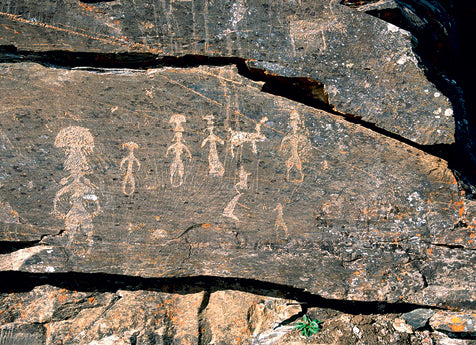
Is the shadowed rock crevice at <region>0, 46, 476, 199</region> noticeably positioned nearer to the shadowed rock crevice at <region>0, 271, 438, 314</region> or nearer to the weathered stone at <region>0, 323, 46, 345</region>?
the shadowed rock crevice at <region>0, 271, 438, 314</region>

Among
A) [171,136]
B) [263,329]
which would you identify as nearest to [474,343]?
[263,329]

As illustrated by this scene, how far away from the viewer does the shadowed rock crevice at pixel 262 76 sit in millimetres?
3229

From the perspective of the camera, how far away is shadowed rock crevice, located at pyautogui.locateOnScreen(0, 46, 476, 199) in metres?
3.23

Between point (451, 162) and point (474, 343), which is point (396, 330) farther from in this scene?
point (451, 162)

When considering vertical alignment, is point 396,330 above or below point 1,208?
below

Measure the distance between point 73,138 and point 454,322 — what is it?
3350 millimetres

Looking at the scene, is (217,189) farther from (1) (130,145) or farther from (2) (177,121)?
(1) (130,145)

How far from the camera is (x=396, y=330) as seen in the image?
3236 millimetres

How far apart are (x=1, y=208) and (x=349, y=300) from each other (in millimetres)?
2941

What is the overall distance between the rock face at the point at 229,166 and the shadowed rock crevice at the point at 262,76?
0.05 ft

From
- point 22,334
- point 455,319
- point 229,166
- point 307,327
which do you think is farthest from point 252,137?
point 22,334

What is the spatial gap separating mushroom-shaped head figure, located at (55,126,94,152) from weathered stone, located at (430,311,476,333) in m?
3.13

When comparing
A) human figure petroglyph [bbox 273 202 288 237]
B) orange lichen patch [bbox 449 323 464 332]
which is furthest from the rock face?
orange lichen patch [bbox 449 323 464 332]

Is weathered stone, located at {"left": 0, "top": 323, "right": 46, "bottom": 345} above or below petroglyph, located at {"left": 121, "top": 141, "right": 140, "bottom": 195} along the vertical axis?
below
